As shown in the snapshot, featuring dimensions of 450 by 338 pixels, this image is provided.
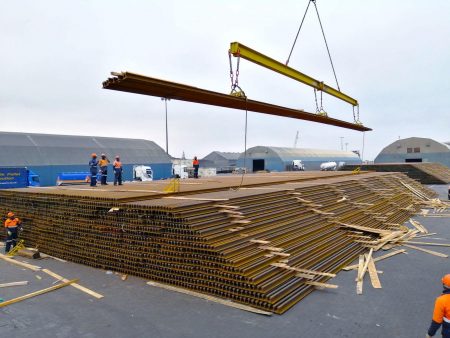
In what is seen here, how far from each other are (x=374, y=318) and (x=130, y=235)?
626 cm

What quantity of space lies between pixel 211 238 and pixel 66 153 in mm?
39101

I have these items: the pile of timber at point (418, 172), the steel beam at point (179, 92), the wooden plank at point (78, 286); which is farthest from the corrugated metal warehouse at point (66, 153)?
the wooden plank at point (78, 286)

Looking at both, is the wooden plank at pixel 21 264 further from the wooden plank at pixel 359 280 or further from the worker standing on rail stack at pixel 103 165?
the wooden plank at pixel 359 280

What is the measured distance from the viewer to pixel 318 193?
14188mm

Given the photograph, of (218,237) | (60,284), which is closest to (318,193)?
(218,237)

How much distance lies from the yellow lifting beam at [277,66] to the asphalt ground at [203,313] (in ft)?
26.8

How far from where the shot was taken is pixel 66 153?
41.6m

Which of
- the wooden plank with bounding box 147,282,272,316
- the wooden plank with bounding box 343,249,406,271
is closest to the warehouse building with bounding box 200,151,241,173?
the wooden plank with bounding box 343,249,406,271

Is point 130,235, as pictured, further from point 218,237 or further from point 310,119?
point 310,119

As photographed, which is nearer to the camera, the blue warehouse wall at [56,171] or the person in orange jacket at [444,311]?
the person in orange jacket at [444,311]

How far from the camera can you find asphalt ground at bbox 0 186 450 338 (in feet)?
20.0

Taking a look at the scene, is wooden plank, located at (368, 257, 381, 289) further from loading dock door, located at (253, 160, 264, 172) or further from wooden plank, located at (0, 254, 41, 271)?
loading dock door, located at (253, 160, 264, 172)

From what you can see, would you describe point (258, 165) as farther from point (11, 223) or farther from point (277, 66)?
point (11, 223)

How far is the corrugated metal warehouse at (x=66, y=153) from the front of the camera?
37531mm
